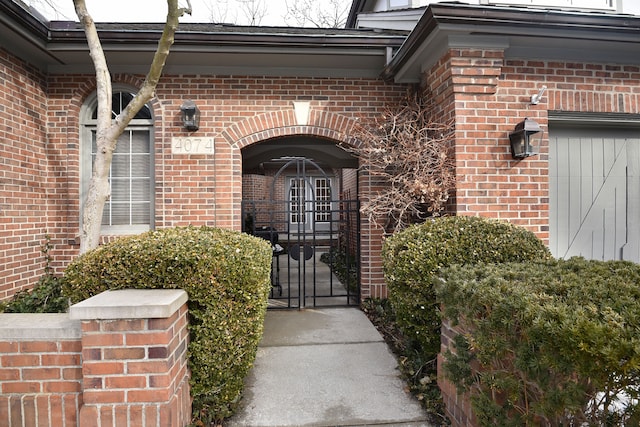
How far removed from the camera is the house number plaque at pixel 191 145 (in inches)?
182

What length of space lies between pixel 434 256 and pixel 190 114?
3.48 metres

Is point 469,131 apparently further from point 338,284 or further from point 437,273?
point 338,284

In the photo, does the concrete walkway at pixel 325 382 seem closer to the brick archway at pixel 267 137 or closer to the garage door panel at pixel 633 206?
the brick archway at pixel 267 137

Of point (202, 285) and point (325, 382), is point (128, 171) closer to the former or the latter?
point (202, 285)

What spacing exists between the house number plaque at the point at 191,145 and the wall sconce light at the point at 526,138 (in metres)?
3.73

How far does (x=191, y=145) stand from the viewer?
15.2 ft

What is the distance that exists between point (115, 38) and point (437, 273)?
4.47 meters

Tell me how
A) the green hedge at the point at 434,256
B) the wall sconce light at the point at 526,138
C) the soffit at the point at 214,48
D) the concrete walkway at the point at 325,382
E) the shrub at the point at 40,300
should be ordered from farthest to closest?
the soffit at the point at 214,48, the shrub at the point at 40,300, the wall sconce light at the point at 526,138, the green hedge at the point at 434,256, the concrete walkway at the point at 325,382

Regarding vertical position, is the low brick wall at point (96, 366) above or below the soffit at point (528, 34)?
below

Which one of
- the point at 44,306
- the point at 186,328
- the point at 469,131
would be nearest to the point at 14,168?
the point at 44,306

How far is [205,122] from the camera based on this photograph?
15.4 feet

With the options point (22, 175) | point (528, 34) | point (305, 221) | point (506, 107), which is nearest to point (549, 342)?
point (506, 107)

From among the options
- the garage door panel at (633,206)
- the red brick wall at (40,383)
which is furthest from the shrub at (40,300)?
the garage door panel at (633,206)

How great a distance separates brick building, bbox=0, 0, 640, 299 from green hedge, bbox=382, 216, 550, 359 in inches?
35.4
